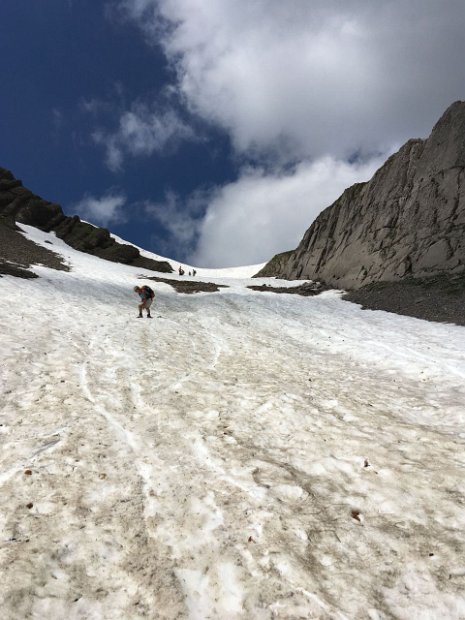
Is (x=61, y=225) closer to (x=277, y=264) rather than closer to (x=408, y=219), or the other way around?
(x=277, y=264)

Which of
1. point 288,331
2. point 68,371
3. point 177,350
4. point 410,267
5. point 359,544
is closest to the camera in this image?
point 359,544

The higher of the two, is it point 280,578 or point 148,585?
point 280,578

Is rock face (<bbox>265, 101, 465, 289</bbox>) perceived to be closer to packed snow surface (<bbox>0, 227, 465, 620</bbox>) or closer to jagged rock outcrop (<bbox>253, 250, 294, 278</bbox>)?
packed snow surface (<bbox>0, 227, 465, 620</bbox>)

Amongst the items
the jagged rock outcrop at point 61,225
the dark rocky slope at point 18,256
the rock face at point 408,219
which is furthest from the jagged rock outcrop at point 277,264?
the dark rocky slope at point 18,256

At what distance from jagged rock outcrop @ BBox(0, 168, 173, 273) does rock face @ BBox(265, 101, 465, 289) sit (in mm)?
34890

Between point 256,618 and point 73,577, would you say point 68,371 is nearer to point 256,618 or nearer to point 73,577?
point 73,577

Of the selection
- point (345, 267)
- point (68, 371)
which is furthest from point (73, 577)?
point (345, 267)

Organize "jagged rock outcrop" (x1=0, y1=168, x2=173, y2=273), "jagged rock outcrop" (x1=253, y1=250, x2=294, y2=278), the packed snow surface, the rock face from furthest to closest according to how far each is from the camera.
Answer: "jagged rock outcrop" (x1=253, y1=250, x2=294, y2=278) < "jagged rock outcrop" (x1=0, y1=168, x2=173, y2=273) < the rock face < the packed snow surface

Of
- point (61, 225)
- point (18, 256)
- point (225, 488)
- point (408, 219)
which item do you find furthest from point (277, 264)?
point (225, 488)

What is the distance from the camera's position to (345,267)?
137 ft

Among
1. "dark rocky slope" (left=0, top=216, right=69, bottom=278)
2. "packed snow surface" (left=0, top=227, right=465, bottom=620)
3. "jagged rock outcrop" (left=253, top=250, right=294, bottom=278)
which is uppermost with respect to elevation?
"jagged rock outcrop" (left=253, top=250, right=294, bottom=278)

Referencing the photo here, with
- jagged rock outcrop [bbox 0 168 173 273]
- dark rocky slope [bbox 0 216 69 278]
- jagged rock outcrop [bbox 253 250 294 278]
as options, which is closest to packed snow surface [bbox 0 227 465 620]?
dark rocky slope [bbox 0 216 69 278]

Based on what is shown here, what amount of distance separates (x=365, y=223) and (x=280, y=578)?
44.7m

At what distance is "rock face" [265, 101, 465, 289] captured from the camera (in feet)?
102
